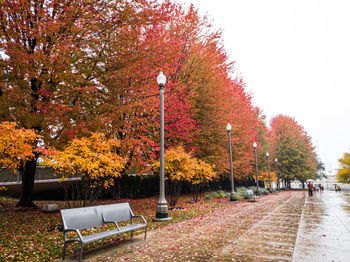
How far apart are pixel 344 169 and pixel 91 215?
55.9 metres

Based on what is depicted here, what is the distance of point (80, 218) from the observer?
5066 millimetres

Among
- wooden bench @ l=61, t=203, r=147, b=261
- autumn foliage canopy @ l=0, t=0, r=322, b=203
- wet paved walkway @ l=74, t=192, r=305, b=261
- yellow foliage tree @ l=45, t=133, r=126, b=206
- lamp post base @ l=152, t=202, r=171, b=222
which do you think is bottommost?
wet paved walkway @ l=74, t=192, r=305, b=261

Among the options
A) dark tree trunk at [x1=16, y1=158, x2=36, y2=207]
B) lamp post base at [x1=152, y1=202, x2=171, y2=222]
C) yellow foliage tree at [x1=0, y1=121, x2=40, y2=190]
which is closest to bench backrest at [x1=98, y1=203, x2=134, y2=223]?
lamp post base at [x1=152, y1=202, x2=171, y2=222]

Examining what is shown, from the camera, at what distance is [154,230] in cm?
736

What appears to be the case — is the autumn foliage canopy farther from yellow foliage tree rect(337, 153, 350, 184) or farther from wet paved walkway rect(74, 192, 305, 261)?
yellow foliage tree rect(337, 153, 350, 184)

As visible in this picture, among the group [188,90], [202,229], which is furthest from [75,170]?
[188,90]

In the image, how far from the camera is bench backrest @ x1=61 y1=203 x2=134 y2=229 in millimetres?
4832

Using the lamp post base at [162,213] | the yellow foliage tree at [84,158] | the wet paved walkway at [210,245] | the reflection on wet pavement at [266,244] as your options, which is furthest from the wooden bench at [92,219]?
the lamp post base at [162,213]

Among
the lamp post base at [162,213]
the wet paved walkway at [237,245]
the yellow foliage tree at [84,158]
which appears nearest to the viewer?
the wet paved walkway at [237,245]

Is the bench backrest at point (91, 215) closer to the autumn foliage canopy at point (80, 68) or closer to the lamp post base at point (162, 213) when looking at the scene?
the autumn foliage canopy at point (80, 68)

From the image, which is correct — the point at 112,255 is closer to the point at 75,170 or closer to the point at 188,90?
the point at 75,170

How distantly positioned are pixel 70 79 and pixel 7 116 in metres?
2.56

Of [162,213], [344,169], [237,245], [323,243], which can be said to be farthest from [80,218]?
[344,169]

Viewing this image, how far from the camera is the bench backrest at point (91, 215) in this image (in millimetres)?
4832
